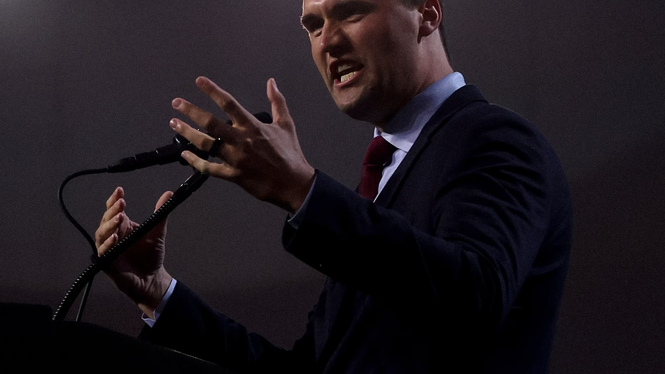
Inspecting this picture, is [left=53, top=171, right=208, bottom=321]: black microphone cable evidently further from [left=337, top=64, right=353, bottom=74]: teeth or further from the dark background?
the dark background

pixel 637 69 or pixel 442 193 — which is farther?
pixel 637 69

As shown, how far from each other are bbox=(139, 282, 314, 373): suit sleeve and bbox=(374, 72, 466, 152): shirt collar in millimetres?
485

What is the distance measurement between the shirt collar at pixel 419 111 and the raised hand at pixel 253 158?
0.54 metres

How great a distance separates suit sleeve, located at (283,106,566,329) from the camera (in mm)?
821

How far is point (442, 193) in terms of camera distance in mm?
1040

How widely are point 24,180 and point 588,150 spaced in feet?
6.33

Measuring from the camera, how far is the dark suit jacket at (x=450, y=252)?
828 mm

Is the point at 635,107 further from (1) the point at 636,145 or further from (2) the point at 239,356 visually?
(2) the point at 239,356

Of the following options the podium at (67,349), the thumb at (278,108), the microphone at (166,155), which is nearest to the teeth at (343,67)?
the microphone at (166,155)

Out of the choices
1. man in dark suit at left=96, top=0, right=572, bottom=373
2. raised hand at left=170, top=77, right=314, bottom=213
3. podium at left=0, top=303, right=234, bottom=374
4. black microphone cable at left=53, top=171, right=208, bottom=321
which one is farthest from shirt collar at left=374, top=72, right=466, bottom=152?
podium at left=0, top=303, right=234, bottom=374

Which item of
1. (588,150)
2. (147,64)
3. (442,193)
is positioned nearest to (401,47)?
(442,193)

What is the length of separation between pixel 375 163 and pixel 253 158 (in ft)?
1.88

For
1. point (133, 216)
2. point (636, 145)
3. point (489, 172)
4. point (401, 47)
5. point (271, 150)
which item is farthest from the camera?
point (133, 216)

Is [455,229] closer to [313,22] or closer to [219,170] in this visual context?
[219,170]
